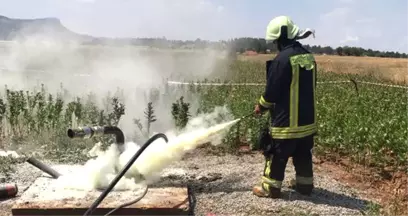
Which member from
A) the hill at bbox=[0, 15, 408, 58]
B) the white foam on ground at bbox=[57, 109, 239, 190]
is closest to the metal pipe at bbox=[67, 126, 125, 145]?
the white foam on ground at bbox=[57, 109, 239, 190]

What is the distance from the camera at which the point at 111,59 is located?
23031mm

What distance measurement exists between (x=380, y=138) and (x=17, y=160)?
546cm

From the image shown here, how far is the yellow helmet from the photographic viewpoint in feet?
18.4

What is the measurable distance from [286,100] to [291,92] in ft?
0.35

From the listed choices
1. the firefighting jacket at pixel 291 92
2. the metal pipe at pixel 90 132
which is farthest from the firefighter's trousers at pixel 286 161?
the metal pipe at pixel 90 132

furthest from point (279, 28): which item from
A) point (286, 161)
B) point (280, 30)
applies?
point (286, 161)

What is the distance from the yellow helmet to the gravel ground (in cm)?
185

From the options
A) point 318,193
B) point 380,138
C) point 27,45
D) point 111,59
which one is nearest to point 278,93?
point 318,193

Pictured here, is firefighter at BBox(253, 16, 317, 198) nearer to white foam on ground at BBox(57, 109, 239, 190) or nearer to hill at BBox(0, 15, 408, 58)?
white foam on ground at BBox(57, 109, 239, 190)

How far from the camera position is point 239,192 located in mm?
6004

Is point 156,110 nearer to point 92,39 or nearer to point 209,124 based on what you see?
point 209,124

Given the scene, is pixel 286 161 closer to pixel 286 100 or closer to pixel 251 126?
pixel 286 100

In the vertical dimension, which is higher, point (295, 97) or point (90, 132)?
point (295, 97)

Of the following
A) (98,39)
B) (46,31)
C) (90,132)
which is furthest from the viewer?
(98,39)
